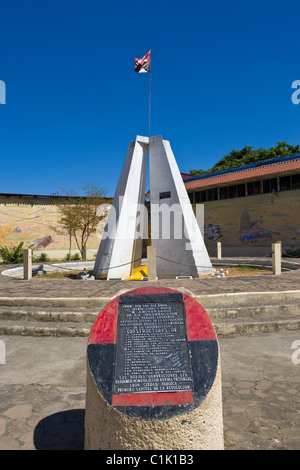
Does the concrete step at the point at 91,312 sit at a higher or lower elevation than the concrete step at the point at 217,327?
higher

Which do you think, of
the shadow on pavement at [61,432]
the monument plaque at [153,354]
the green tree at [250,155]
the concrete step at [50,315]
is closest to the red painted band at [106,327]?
the monument plaque at [153,354]

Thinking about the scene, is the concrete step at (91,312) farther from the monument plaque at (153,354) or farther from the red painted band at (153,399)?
the red painted band at (153,399)

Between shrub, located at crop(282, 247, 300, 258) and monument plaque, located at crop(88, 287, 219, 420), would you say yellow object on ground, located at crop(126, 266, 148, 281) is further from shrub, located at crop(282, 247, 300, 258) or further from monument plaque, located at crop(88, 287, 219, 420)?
shrub, located at crop(282, 247, 300, 258)

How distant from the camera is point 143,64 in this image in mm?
11891

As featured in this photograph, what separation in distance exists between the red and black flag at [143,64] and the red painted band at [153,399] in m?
12.3

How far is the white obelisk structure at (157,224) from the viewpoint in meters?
10.1

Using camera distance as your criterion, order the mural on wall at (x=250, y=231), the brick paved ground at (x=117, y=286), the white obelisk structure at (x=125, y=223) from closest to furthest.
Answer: the brick paved ground at (x=117, y=286), the white obelisk structure at (x=125, y=223), the mural on wall at (x=250, y=231)

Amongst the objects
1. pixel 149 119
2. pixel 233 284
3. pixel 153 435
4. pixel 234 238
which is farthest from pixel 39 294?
pixel 234 238

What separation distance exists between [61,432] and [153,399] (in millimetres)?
1096

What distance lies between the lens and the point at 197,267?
987 cm

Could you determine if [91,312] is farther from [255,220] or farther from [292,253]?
[255,220]

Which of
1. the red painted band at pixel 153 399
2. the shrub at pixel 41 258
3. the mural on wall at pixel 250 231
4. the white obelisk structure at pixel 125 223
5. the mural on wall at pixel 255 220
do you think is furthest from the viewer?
the shrub at pixel 41 258

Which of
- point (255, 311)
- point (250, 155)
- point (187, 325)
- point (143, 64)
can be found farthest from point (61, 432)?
point (250, 155)
